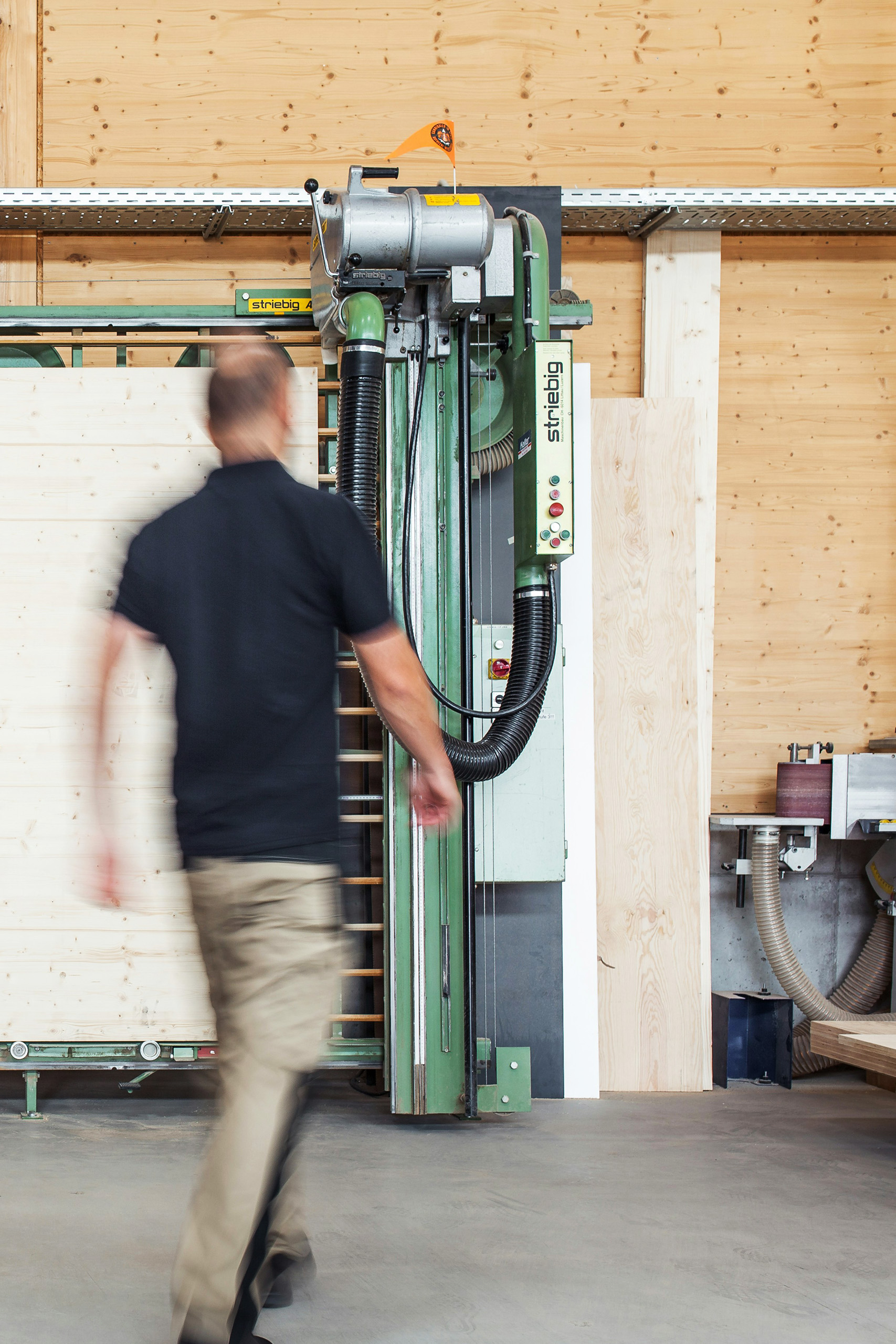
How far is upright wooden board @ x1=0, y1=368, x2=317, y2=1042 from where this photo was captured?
4.09 m

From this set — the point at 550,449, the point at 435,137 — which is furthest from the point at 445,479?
the point at 435,137

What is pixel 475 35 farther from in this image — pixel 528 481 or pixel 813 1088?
pixel 813 1088

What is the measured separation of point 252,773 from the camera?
1905mm

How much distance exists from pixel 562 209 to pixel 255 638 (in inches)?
128

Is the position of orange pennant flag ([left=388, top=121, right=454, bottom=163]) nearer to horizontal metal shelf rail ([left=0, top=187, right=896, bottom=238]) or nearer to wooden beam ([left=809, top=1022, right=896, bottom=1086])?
horizontal metal shelf rail ([left=0, top=187, right=896, bottom=238])

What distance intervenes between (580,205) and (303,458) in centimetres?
155

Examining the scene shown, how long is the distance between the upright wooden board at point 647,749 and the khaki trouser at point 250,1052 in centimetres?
277

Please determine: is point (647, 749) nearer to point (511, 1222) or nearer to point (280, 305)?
point (511, 1222)

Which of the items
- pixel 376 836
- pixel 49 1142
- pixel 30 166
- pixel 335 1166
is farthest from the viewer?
pixel 30 166

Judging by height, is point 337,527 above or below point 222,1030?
above

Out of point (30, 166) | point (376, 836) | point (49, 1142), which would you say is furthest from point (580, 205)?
point (49, 1142)

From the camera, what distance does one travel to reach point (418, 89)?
486cm

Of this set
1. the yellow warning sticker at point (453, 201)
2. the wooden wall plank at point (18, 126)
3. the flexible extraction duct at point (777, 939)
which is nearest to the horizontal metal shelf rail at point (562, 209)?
the wooden wall plank at point (18, 126)

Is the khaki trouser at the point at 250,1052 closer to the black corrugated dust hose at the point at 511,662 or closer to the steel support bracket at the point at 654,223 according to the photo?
the black corrugated dust hose at the point at 511,662
